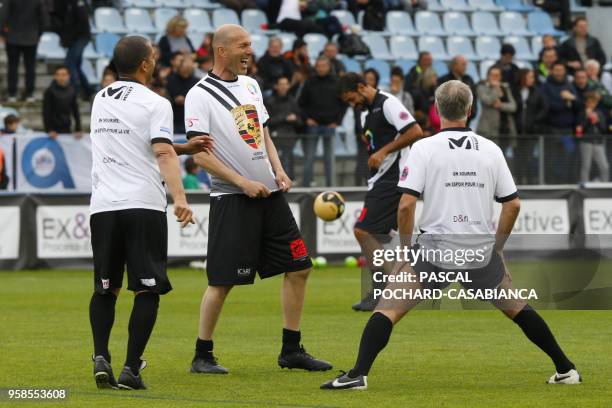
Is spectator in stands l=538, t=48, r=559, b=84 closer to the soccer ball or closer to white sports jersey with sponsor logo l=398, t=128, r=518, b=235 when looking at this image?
the soccer ball

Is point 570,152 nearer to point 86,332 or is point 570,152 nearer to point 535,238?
point 535,238

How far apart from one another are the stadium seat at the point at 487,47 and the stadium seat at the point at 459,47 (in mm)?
152

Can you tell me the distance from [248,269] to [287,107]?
12.6 m

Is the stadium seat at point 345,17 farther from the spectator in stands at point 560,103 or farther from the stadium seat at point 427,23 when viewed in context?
the spectator in stands at point 560,103

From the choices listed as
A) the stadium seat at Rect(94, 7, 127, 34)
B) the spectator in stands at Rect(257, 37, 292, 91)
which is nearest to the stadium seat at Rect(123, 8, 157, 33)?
the stadium seat at Rect(94, 7, 127, 34)

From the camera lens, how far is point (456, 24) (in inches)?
1179

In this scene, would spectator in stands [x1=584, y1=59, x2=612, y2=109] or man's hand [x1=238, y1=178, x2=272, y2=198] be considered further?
spectator in stands [x1=584, y1=59, x2=612, y2=109]

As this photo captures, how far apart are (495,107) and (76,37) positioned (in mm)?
7271

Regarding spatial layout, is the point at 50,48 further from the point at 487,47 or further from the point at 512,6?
the point at 512,6

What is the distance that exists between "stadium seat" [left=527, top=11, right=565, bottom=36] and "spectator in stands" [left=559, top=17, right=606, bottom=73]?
2528 millimetres

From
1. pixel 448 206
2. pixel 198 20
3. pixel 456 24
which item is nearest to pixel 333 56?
pixel 198 20

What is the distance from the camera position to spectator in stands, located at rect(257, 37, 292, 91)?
2345 cm

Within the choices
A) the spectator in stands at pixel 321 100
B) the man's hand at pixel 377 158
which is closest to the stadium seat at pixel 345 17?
the spectator in stands at pixel 321 100

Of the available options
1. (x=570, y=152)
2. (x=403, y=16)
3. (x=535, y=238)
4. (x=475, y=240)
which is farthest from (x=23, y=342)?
(x=403, y=16)
